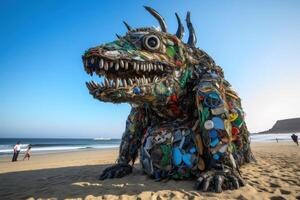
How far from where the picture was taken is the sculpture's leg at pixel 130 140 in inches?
175

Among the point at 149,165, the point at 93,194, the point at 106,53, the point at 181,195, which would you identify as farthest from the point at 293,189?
the point at 106,53

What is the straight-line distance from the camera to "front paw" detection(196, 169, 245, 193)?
9.48 feet

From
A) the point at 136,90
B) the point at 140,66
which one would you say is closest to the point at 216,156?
the point at 136,90

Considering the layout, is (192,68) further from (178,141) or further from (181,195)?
(181,195)

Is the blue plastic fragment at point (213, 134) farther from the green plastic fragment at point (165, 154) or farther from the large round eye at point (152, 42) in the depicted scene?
the large round eye at point (152, 42)

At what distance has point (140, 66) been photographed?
3084 mm

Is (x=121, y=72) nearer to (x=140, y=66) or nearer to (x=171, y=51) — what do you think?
(x=140, y=66)

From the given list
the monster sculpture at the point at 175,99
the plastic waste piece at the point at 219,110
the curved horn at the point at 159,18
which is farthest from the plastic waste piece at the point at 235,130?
the curved horn at the point at 159,18

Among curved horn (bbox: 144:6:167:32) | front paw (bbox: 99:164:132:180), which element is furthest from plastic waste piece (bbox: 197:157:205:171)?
curved horn (bbox: 144:6:167:32)

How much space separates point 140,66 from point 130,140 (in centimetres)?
200

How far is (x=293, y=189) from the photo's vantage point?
10.0 feet

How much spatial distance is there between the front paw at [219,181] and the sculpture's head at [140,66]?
1348 millimetres

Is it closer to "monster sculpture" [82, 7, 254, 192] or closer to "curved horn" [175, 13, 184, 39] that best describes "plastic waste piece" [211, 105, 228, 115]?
"monster sculpture" [82, 7, 254, 192]

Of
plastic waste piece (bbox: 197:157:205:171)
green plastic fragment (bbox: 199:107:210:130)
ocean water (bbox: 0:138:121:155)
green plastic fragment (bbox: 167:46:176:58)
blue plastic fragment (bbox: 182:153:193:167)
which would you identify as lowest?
ocean water (bbox: 0:138:121:155)
